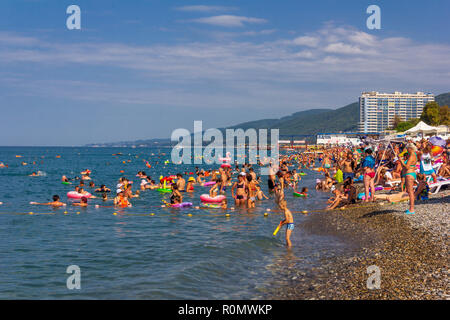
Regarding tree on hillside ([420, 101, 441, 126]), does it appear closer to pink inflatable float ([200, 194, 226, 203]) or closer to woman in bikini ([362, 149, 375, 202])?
pink inflatable float ([200, 194, 226, 203])

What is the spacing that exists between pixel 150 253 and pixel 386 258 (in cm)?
660

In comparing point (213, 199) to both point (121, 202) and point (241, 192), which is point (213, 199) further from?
point (121, 202)

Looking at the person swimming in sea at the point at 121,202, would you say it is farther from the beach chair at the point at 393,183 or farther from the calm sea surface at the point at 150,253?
the beach chair at the point at 393,183

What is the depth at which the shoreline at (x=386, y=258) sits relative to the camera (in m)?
7.72

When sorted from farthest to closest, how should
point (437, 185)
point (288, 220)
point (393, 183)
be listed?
point (393, 183) → point (437, 185) → point (288, 220)

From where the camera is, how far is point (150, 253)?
39.8 feet

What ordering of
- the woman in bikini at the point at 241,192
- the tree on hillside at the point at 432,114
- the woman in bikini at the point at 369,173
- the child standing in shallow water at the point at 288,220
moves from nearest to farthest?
the child standing in shallow water at the point at 288,220 → the woman in bikini at the point at 369,173 → the woman in bikini at the point at 241,192 → the tree on hillside at the point at 432,114

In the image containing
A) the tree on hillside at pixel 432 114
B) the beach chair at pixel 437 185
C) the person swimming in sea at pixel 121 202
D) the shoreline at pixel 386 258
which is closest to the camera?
the shoreline at pixel 386 258

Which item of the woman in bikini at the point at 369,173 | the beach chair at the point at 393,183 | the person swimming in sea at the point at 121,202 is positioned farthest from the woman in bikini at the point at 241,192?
the beach chair at the point at 393,183

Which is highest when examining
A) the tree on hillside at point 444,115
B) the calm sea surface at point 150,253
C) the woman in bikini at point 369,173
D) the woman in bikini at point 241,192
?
the tree on hillside at point 444,115

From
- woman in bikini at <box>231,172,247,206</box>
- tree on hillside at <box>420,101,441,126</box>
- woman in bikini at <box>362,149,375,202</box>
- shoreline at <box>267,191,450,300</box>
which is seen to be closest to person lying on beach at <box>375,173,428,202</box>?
shoreline at <box>267,191,450,300</box>

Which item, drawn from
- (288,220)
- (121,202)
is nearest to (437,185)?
(288,220)

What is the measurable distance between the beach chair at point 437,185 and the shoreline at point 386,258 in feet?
4.94
